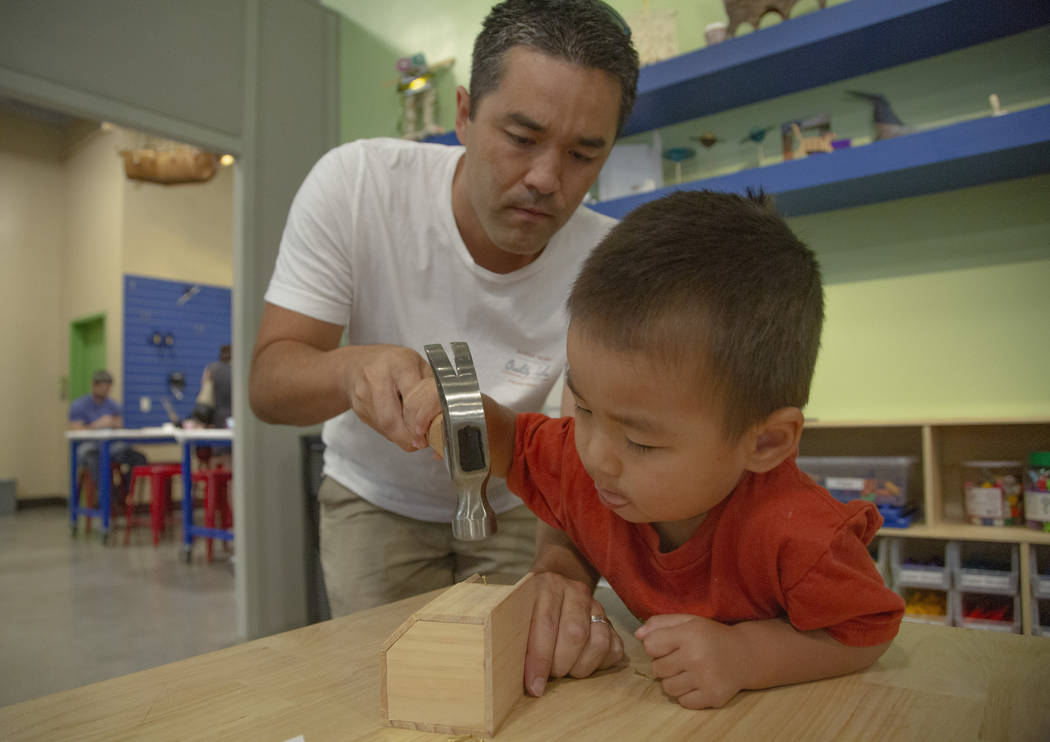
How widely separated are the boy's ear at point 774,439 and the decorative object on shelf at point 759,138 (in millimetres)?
2159

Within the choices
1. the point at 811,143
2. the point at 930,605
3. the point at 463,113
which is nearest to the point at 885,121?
the point at 811,143

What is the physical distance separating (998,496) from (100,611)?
4192 millimetres

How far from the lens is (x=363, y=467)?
1.33 m

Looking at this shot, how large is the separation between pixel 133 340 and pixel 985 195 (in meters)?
8.81

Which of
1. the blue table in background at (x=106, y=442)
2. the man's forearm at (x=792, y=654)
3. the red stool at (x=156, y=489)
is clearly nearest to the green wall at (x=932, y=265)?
the man's forearm at (x=792, y=654)

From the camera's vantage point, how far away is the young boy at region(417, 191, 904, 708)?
66cm

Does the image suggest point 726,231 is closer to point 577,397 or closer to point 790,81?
point 577,397

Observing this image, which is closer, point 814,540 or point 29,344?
point 814,540

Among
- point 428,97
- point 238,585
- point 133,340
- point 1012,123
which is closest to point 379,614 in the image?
point 1012,123

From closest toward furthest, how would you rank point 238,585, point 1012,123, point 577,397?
1. point 577,397
2. point 1012,123
3. point 238,585

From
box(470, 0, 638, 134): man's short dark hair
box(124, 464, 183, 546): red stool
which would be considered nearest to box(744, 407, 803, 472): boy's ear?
box(470, 0, 638, 134): man's short dark hair

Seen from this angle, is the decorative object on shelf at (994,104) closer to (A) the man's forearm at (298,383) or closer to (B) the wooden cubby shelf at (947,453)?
(B) the wooden cubby shelf at (947,453)

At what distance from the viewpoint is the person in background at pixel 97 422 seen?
21.8ft

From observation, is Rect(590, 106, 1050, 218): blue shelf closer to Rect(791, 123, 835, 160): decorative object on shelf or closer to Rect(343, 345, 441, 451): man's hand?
Rect(791, 123, 835, 160): decorative object on shelf
